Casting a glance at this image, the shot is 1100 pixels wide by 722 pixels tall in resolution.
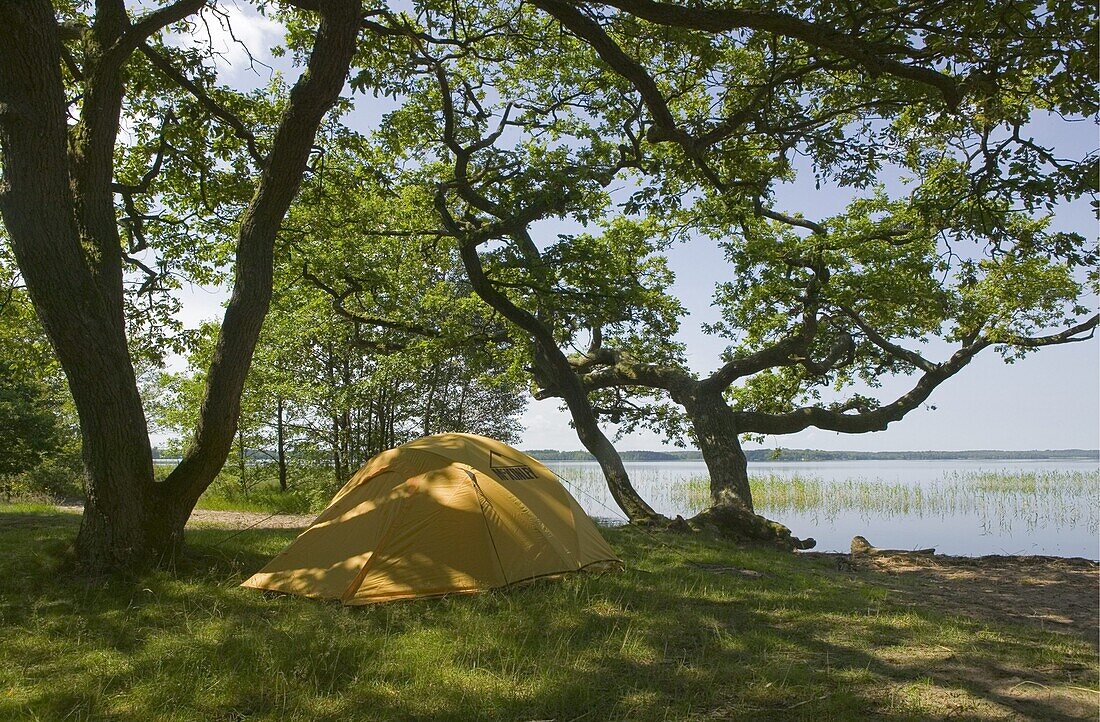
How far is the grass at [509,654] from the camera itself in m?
3.83

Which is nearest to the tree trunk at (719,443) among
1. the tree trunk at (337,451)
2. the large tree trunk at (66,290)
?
the tree trunk at (337,451)

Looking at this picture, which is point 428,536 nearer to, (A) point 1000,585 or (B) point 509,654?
(B) point 509,654

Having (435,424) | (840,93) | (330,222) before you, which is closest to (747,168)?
(840,93)

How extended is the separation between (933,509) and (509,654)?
755 inches

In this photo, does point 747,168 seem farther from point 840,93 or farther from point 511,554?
point 511,554

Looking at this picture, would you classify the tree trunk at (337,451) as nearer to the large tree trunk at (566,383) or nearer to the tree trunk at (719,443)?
the large tree trunk at (566,383)

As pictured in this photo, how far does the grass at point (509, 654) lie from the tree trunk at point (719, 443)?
5437 mm

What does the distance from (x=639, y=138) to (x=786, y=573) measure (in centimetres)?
635

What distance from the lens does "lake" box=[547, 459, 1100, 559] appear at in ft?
48.8

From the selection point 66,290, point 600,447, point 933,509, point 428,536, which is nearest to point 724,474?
point 600,447

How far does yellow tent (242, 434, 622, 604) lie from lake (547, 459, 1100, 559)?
4164 millimetres

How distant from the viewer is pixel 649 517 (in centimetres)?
1199

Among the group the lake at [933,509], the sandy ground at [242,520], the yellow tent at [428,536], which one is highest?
the yellow tent at [428,536]

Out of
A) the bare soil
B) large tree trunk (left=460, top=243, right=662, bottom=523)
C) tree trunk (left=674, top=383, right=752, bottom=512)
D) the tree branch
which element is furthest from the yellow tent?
tree trunk (left=674, top=383, right=752, bottom=512)
